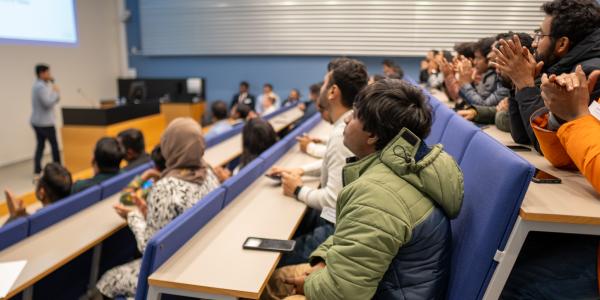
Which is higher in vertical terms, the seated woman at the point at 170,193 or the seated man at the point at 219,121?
the seated woman at the point at 170,193

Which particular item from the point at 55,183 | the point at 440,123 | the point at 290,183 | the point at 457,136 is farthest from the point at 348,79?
the point at 55,183

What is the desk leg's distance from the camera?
1.07 meters

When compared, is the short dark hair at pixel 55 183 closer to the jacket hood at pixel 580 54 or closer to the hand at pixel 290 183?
the hand at pixel 290 183

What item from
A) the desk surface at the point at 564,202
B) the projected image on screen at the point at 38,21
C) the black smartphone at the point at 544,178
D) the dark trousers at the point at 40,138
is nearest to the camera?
the desk surface at the point at 564,202

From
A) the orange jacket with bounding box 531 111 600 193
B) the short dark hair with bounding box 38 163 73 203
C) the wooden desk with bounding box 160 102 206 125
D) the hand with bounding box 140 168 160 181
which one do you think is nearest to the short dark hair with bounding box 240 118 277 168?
the hand with bounding box 140 168 160 181

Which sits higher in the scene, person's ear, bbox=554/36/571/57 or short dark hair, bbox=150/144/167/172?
person's ear, bbox=554/36/571/57

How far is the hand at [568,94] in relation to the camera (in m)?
1.23

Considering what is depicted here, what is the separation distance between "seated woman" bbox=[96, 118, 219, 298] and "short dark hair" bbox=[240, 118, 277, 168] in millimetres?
788

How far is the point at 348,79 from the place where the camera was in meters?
2.22

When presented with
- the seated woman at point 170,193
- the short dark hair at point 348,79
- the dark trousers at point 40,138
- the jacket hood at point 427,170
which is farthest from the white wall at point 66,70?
the jacket hood at point 427,170

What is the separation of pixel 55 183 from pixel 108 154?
38 cm

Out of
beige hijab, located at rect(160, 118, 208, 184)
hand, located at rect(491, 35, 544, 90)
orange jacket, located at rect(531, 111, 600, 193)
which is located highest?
hand, located at rect(491, 35, 544, 90)

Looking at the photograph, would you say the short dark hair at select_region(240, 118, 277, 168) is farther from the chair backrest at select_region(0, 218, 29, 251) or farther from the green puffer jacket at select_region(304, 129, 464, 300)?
the green puffer jacket at select_region(304, 129, 464, 300)

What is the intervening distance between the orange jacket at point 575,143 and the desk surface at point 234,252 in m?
1.06
